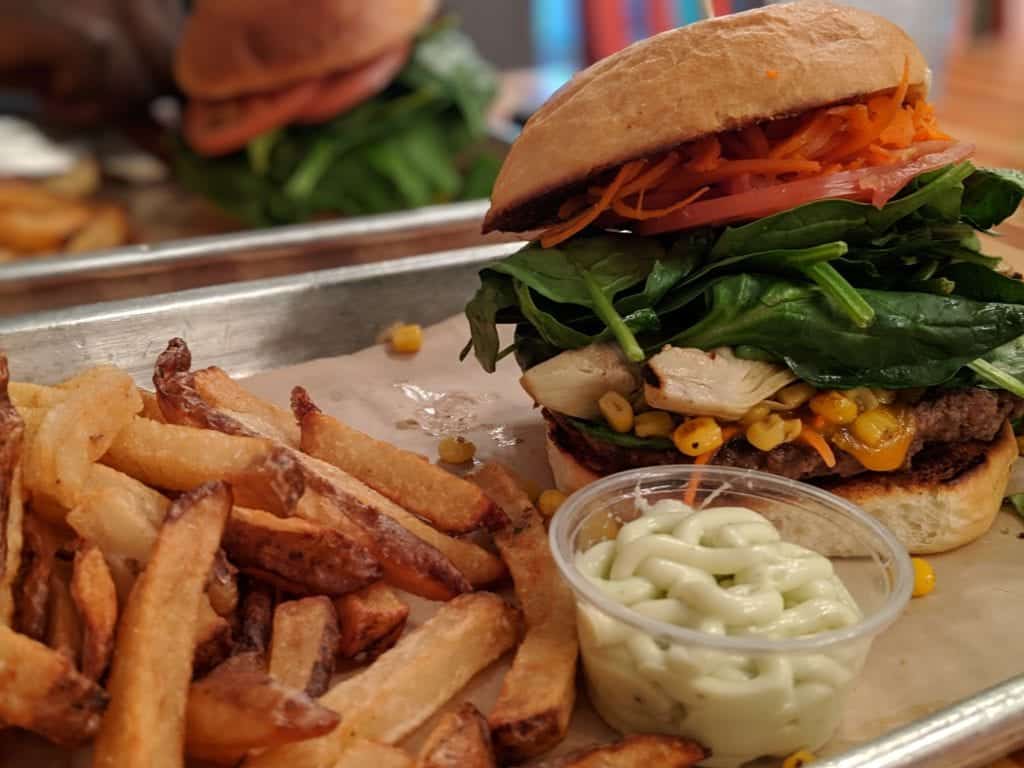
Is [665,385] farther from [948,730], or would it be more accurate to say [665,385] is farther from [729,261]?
[948,730]

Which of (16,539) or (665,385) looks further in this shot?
(665,385)

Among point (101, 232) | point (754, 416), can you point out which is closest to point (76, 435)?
point (754, 416)

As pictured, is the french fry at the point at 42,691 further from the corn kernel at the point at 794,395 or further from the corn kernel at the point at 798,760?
the corn kernel at the point at 794,395

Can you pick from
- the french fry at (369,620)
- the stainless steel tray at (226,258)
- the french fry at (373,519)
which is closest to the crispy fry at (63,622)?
the french fry at (373,519)

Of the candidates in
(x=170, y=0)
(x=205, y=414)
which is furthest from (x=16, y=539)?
(x=170, y=0)

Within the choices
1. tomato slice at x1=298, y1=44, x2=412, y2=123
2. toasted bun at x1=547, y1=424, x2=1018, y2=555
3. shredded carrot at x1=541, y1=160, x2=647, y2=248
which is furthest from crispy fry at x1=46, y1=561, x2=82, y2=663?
tomato slice at x1=298, y1=44, x2=412, y2=123
